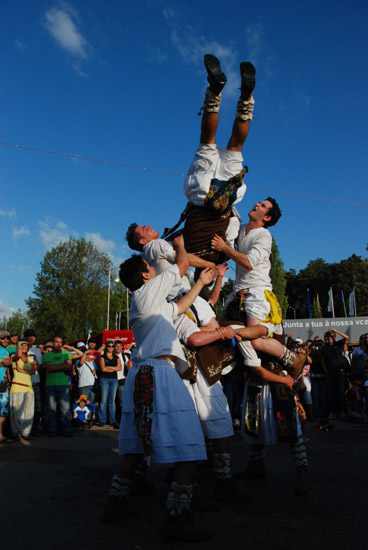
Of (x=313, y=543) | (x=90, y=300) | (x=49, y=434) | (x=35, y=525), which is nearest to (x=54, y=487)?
(x=35, y=525)

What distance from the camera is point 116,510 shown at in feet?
8.82

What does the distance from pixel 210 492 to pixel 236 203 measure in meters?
2.41

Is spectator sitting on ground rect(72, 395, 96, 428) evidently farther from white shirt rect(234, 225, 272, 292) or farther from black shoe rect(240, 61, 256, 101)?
black shoe rect(240, 61, 256, 101)

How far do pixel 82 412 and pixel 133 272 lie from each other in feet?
22.7

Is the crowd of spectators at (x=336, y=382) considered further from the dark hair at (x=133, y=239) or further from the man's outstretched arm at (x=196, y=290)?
the man's outstretched arm at (x=196, y=290)

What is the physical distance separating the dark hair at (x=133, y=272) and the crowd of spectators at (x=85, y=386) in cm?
502

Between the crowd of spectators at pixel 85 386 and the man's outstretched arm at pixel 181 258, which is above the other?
the man's outstretched arm at pixel 181 258

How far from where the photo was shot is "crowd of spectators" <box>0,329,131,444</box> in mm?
7484

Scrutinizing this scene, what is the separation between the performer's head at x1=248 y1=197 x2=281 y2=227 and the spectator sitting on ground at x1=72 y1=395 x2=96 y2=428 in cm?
679

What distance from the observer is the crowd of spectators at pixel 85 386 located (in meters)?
7.59

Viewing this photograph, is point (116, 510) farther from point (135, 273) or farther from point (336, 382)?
point (336, 382)

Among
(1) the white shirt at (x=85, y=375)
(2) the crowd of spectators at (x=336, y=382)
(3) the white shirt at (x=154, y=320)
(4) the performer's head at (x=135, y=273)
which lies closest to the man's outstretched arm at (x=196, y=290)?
(3) the white shirt at (x=154, y=320)

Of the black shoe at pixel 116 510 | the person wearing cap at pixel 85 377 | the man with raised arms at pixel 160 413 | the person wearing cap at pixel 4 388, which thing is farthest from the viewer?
the person wearing cap at pixel 85 377

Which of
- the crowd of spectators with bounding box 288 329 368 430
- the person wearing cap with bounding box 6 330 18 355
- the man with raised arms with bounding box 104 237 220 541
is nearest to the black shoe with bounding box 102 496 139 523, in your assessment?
the man with raised arms with bounding box 104 237 220 541
